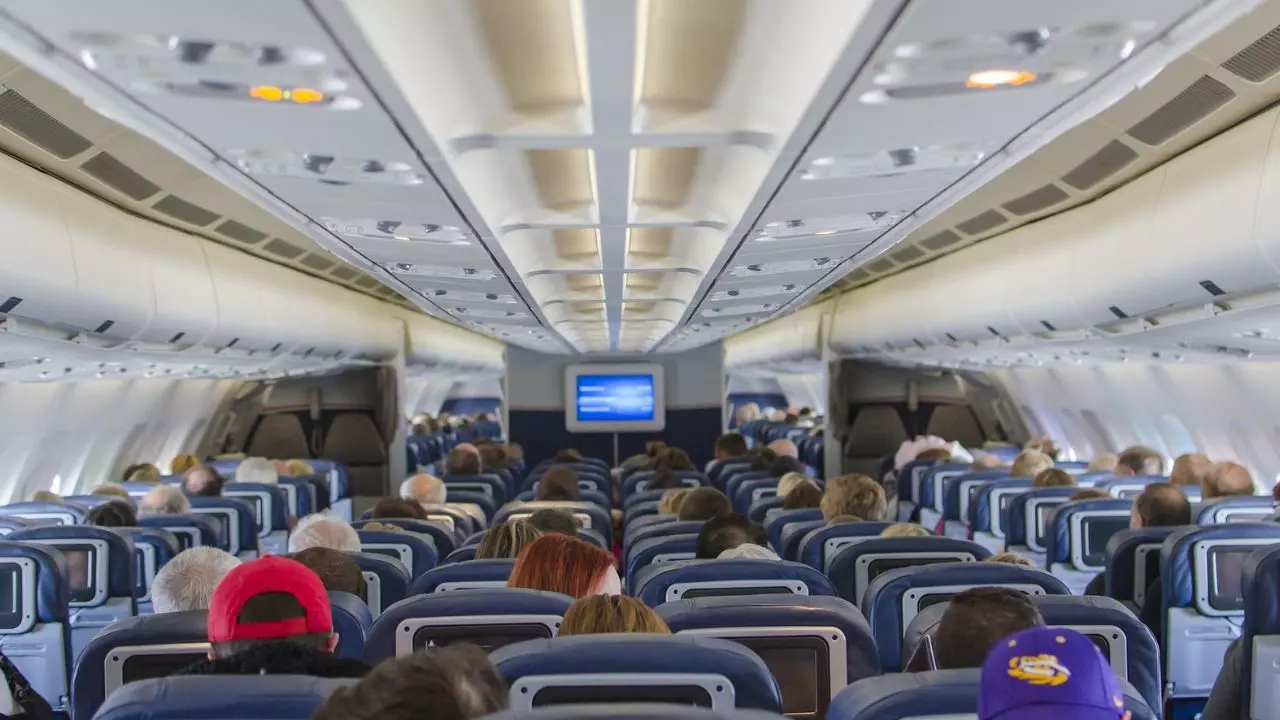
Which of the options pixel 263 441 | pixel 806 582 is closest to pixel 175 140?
pixel 806 582

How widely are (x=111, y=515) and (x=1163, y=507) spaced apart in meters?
7.23

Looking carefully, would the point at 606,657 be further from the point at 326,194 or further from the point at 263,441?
the point at 263,441

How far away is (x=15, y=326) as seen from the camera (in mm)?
7359

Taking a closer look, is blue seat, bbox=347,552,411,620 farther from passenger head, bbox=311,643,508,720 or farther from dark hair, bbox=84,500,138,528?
passenger head, bbox=311,643,508,720

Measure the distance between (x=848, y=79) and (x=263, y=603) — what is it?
2.39 m

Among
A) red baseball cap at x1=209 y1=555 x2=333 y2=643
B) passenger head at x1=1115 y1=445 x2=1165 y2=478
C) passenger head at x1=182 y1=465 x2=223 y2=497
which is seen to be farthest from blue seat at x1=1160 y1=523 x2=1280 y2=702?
passenger head at x1=182 y1=465 x2=223 y2=497

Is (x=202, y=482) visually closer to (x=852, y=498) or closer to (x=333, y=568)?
(x=852, y=498)

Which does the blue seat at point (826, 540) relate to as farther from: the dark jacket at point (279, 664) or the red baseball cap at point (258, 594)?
the dark jacket at point (279, 664)

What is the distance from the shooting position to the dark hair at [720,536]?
6871mm

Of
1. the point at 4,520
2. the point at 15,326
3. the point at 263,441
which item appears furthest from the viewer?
the point at 263,441

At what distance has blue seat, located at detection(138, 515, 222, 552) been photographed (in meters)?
9.70

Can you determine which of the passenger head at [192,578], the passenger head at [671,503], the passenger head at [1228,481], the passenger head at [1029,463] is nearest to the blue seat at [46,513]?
the passenger head at [671,503]

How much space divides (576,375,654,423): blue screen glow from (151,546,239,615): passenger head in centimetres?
1661

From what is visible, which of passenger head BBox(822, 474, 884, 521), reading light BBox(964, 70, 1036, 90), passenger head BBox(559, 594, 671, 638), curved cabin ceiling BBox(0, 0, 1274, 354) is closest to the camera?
curved cabin ceiling BBox(0, 0, 1274, 354)
